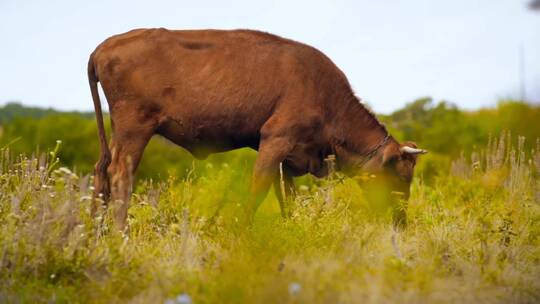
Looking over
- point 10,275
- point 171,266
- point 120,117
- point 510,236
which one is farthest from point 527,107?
point 10,275

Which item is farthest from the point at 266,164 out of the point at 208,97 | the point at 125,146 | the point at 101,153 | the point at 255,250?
the point at 255,250

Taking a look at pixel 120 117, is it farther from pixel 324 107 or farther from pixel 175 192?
pixel 324 107

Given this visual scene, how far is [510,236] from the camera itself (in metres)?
7.56

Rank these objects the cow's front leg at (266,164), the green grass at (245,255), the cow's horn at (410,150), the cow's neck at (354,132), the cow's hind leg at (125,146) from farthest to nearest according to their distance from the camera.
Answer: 1. the cow's neck at (354,132)
2. the cow's horn at (410,150)
3. the cow's front leg at (266,164)
4. the cow's hind leg at (125,146)
5. the green grass at (245,255)

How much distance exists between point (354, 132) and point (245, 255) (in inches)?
137

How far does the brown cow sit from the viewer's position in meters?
7.72

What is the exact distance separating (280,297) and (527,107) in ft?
23.8

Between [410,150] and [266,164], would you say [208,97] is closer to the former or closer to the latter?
[266,164]

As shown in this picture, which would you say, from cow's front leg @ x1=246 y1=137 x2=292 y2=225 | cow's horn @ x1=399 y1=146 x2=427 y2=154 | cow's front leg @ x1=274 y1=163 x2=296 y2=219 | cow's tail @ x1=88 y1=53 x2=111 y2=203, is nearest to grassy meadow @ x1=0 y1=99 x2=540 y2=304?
cow's front leg @ x1=274 y1=163 x2=296 y2=219

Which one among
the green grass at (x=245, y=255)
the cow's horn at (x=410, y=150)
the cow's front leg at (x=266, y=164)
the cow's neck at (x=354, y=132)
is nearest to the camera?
the green grass at (x=245, y=255)

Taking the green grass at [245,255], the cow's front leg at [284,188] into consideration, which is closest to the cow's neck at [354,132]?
the cow's front leg at [284,188]

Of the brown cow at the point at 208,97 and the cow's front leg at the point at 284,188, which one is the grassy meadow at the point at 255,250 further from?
the brown cow at the point at 208,97

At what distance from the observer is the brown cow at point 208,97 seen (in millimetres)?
7723

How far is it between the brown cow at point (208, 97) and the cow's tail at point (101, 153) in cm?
1
